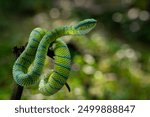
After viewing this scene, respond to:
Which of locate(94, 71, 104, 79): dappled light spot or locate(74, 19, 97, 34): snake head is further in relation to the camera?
locate(94, 71, 104, 79): dappled light spot

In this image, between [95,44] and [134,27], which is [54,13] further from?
[95,44]

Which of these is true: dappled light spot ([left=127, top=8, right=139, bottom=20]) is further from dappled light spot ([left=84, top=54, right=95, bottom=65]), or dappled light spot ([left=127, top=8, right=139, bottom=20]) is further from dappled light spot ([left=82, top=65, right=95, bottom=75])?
dappled light spot ([left=82, top=65, right=95, bottom=75])

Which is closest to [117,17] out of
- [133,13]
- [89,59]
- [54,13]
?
[133,13]

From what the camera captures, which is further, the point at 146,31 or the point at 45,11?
the point at 45,11

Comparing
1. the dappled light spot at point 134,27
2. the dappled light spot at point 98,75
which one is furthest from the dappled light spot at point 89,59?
the dappled light spot at point 134,27

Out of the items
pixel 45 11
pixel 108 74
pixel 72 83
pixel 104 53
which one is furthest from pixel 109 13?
pixel 72 83

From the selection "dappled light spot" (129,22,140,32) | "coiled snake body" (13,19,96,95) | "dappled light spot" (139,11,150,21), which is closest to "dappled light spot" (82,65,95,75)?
"dappled light spot" (129,22,140,32)

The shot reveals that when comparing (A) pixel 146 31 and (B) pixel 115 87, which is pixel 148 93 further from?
(A) pixel 146 31
